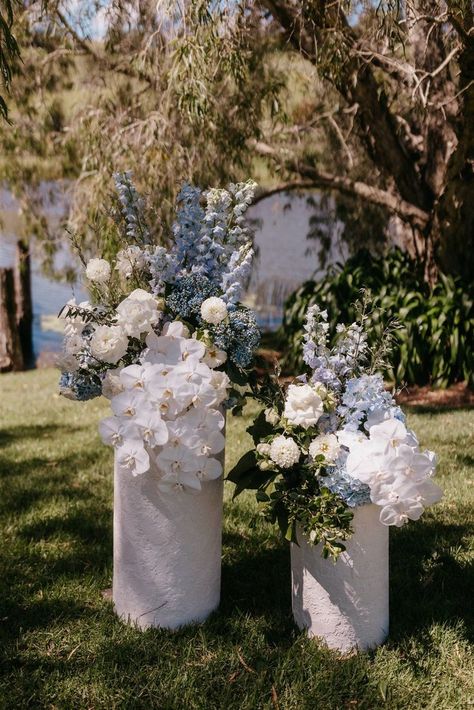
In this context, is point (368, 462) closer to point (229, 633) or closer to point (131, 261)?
point (229, 633)

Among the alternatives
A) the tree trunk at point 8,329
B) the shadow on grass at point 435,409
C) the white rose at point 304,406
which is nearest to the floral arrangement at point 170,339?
the white rose at point 304,406

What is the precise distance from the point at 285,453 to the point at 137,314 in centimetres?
65

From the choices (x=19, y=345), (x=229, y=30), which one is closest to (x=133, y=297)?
(x=229, y=30)

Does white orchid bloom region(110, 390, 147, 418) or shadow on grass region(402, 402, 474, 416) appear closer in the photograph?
white orchid bloom region(110, 390, 147, 418)

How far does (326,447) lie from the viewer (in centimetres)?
233

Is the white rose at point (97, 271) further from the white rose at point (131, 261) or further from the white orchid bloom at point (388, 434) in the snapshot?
the white orchid bloom at point (388, 434)

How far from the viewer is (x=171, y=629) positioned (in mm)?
2545

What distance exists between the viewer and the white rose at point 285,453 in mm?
2305

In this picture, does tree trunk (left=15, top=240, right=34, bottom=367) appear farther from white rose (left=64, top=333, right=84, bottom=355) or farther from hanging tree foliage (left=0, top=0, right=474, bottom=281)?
white rose (left=64, top=333, right=84, bottom=355)

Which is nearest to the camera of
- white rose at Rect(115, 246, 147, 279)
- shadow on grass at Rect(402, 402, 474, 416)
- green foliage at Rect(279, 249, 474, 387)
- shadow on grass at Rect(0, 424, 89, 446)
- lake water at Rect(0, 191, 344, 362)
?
white rose at Rect(115, 246, 147, 279)

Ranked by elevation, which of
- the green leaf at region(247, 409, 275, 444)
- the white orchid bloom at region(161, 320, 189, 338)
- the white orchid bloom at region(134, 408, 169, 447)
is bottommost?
the green leaf at region(247, 409, 275, 444)

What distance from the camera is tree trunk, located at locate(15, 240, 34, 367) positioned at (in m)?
9.55

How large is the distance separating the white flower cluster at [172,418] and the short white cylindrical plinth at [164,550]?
0.34 ft

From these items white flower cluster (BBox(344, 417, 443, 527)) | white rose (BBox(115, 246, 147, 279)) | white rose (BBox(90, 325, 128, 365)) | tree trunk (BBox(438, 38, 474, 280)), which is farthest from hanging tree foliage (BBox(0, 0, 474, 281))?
white flower cluster (BBox(344, 417, 443, 527))
